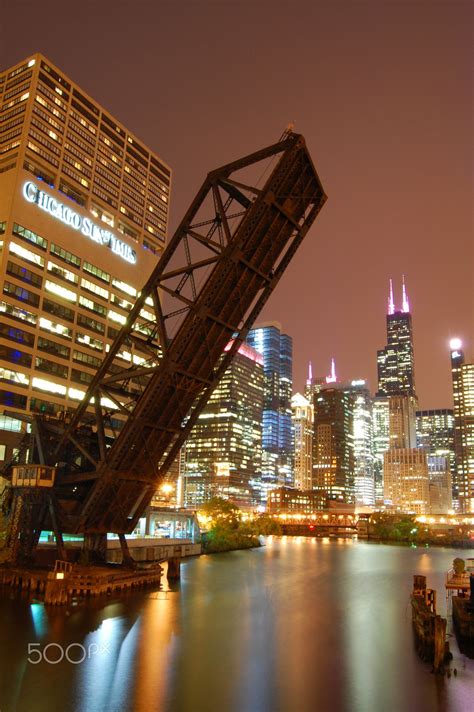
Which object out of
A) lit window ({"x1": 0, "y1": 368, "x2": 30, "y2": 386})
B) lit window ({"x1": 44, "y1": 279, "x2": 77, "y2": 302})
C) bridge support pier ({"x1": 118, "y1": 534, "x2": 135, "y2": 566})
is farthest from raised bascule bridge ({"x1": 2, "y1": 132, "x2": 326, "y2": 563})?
lit window ({"x1": 44, "y1": 279, "x2": 77, "y2": 302})

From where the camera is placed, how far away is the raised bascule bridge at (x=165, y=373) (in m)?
31.6

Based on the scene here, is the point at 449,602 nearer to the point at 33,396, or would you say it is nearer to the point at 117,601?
the point at 117,601

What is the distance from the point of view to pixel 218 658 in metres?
23.9

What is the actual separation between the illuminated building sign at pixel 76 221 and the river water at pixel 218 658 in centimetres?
5567

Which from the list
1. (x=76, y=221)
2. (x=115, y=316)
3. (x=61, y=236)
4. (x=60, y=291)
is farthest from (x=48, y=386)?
(x=76, y=221)

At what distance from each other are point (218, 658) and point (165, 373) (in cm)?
1423

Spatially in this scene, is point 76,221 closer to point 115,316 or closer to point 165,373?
point 115,316

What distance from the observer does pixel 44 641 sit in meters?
24.4

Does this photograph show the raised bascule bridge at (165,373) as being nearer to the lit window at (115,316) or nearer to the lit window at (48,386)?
the lit window at (48,386)

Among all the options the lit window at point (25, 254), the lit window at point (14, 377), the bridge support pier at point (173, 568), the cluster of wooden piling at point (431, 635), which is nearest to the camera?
the cluster of wooden piling at point (431, 635)

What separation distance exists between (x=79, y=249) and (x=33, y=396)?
2314cm

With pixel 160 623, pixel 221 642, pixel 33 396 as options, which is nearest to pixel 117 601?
pixel 160 623

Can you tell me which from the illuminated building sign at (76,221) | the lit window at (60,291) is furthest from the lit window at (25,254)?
the illuminated building sign at (76,221)

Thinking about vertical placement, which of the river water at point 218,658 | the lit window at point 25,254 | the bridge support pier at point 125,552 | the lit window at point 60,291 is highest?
the lit window at point 25,254
